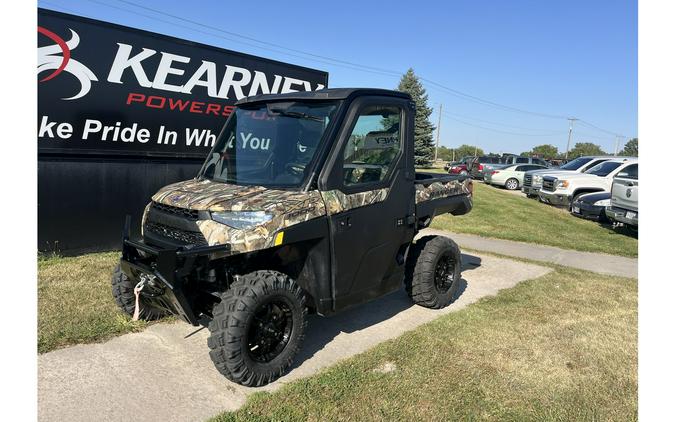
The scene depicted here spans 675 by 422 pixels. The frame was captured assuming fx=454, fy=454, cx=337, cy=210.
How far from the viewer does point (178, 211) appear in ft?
12.3

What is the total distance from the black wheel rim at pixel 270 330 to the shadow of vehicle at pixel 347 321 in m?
0.34

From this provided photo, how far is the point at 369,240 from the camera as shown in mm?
4141

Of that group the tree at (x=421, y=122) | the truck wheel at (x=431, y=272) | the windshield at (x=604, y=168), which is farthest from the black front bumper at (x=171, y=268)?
the tree at (x=421, y=122)

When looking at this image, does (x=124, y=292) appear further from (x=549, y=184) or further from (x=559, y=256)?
(x=549, y=184)

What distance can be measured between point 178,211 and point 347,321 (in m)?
2.20

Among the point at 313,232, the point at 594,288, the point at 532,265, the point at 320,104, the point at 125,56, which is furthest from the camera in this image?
the point at 532,265

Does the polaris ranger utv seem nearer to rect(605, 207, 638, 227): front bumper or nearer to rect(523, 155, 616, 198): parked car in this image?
rect(605, 207, 638, 227): front bumper

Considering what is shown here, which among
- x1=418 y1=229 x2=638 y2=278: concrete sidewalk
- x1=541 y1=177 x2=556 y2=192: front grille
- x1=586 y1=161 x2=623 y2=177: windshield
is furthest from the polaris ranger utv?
x1=586 y1=161 x2=623 y2=177: windshield

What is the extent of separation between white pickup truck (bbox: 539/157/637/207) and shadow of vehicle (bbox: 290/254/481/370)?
485 inches

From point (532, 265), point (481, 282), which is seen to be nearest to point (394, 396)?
point (481, 282)

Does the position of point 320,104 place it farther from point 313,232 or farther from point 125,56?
point 125,56

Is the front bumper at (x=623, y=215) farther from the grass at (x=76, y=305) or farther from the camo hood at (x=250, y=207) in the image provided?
the grass at (x=76, y=305)
